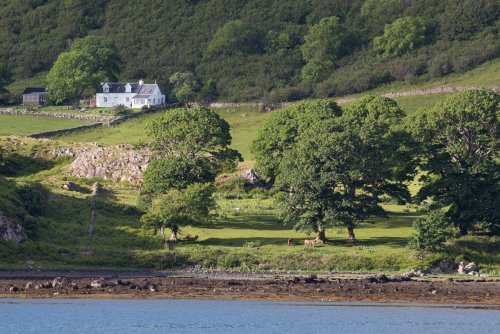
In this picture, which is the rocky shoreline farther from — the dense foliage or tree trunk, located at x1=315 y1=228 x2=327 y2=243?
the dense foliage

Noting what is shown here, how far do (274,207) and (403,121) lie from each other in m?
20.4

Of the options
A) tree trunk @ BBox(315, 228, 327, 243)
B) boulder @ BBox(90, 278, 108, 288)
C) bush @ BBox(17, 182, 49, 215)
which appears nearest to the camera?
boulder @ BBox(90, 278, 108, 288)

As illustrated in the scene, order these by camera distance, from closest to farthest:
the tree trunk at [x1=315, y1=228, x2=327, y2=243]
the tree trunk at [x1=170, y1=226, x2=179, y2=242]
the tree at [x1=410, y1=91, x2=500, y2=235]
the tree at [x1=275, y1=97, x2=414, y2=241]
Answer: the tree at [x1=410, y1=91, x2=500, y2=235] < the tree trunk at [x1=315, y1=228, x2=327, y2=243] < the tree at [x1=275, y1=97, x2=414, y2=241] < the tree trunk at [x1=170, y1=226, x2=179, y2=242]

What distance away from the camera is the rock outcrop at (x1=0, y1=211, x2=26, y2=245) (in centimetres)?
11762

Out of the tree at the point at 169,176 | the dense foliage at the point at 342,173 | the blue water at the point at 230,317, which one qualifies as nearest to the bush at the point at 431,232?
the dense foliage at the point at 342,173

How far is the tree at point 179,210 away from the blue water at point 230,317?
27644 millimetres

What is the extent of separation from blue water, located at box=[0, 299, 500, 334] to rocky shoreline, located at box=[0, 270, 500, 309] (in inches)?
111

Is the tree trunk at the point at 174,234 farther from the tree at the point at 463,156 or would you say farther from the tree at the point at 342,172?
the tree at the point at 463,156

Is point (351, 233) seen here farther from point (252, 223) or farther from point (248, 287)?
point (248, 287)

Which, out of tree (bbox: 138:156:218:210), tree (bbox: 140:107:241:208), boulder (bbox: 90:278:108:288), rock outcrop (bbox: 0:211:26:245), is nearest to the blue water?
boulder (bbox: 90:278:108:288)

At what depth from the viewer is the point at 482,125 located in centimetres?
14500

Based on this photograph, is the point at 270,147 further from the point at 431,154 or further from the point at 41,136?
the point at 41,136

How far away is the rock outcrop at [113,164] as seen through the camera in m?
160

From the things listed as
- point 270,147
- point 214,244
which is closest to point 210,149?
point 270,147
